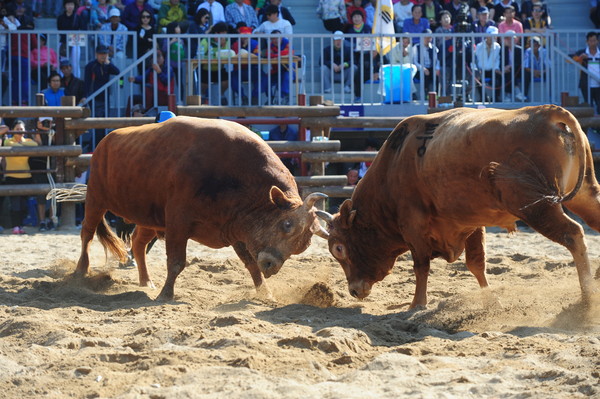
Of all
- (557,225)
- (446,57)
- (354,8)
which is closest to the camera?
(557,225)

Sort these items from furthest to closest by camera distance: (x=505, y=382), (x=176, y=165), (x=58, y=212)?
(x=58, y=212)
(x=176, y=165)
(x=505, y=382)

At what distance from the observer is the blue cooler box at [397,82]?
14.4 meters

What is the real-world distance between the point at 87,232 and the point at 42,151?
13.6ft

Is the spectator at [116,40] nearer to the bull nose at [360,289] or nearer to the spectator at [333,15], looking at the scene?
the spectator at [333,15]

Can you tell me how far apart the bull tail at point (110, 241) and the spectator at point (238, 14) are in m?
6.72

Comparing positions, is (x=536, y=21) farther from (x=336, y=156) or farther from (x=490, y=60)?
(x=336, y=156)

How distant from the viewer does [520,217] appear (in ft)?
21.5

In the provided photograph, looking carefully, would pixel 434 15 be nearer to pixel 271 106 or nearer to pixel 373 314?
pixel 271 106

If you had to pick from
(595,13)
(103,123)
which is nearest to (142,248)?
(103,123)

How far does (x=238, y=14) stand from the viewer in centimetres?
1532

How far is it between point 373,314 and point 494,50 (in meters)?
8.47

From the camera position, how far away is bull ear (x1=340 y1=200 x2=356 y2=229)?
8031 mm

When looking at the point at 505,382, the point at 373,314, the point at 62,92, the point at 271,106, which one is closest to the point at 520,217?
the point at 373,314

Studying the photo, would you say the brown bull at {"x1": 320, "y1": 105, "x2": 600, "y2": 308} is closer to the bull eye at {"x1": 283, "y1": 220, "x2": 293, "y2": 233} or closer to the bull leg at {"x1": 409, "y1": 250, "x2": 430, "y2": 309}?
the bull leg at {"x1": 409, "y1": 250, "x2": 430, "y2": 309}
